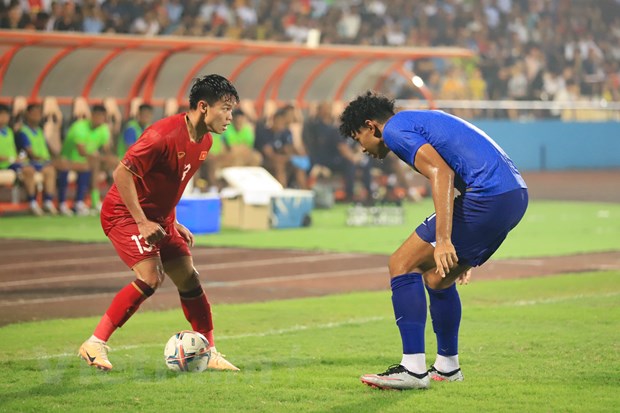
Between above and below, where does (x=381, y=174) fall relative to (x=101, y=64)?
below

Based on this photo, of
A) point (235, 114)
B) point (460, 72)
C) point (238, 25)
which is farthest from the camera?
point (460, 72)

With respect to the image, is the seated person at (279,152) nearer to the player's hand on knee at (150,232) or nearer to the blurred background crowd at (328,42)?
the blurred background crowd at (328,42)

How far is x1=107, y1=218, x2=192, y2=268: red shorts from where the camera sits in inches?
318

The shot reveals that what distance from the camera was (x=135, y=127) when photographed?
23.1 meters

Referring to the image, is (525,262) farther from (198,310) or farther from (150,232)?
(150,232)

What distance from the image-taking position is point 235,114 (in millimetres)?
24438

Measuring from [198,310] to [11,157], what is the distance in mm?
14210

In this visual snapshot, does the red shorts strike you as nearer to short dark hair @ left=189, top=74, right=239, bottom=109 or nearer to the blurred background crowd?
short dark hair @ left=189, top=74, right=239, bottom=109

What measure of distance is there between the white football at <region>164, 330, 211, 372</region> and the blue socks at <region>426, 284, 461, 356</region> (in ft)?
5.17

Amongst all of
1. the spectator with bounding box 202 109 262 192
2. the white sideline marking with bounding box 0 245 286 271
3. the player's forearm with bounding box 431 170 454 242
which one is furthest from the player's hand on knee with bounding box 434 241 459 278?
the spectator with bounding box 202 109 262 192

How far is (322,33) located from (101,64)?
10016 millimetres

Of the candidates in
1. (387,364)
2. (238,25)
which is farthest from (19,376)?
(238,25)

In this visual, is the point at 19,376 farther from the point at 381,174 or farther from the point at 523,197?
the point at 381,174

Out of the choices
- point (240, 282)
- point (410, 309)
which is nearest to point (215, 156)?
point (240, 282)
